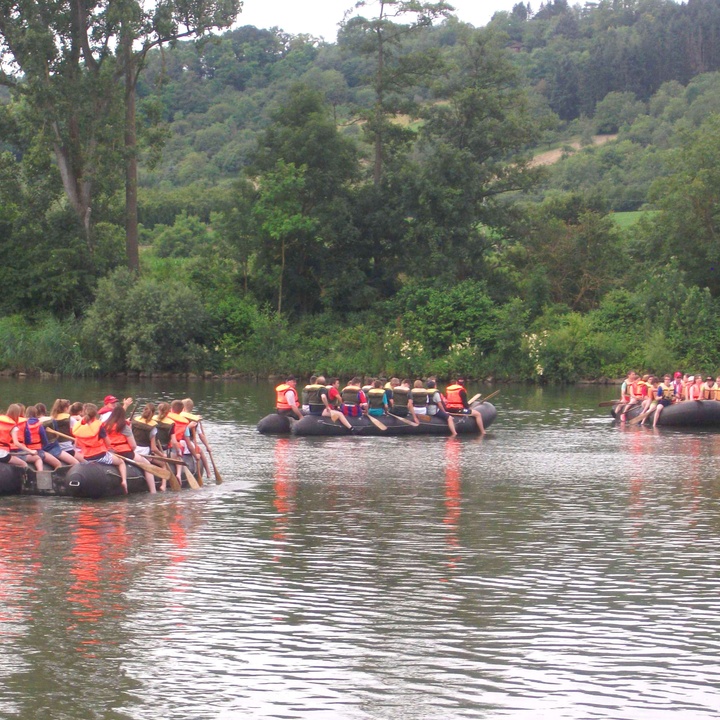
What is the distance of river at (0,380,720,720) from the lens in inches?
377

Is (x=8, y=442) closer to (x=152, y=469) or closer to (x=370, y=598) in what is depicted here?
(x=152, y=469)

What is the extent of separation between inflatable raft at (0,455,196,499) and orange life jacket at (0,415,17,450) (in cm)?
32

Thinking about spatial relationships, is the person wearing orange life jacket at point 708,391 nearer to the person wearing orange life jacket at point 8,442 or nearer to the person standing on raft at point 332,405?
the person standing on raft at point 332,405

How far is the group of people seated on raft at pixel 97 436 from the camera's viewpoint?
1848 centimetres

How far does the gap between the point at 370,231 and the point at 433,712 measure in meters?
45.0

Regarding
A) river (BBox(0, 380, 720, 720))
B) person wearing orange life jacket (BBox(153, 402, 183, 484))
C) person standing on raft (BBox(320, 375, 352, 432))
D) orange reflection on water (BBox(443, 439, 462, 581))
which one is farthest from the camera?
person standing on raft (BBox(320, 375, 352, 432))

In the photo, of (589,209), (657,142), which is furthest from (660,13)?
(589,209)

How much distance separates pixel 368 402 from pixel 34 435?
10984 mm

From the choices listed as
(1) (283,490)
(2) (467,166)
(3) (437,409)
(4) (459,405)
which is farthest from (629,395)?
(2) (467,166)

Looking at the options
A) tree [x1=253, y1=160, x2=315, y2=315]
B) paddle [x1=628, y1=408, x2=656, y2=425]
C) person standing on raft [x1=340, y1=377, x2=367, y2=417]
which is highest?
tree [x1=253, y1=160, x2=315, y2=315]

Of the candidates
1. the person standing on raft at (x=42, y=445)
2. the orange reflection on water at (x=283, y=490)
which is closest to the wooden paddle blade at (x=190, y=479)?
the orange reflection on water at (x=283, y=490)

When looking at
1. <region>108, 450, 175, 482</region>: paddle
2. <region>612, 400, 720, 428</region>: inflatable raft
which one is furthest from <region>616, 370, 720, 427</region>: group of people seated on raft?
<region>108, 450, 175, 482</region>: paddle

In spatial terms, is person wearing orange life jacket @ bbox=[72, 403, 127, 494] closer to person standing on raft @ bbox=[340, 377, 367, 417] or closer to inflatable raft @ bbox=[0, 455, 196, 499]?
inflatable raft @ bbox=[0, 455, 196, 499]

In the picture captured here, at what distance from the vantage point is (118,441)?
61.8 feet
